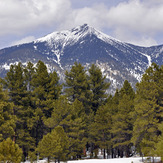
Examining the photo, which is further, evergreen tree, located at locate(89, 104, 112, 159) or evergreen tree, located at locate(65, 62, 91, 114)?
evergreen tree, located at locate(65, 62, 91, 114)

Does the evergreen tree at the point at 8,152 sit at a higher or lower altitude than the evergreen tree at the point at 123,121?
lower

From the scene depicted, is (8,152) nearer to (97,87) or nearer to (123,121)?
(123,121)

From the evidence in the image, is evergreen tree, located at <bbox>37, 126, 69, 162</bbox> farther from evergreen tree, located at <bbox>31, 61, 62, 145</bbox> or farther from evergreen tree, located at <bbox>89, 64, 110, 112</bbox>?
evergreen tree, located at <bbox>89, 64, 110, 112</bbox>

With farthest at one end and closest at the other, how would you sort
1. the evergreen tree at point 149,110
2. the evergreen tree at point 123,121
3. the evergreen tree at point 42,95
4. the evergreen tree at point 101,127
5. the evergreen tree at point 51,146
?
the evergreen tree at point 42,95
the evergreen tree at point 101,127
the evergreen tree at point 123,121
the evergreen tree at point 149,110
the evergreen tree at point 51,146

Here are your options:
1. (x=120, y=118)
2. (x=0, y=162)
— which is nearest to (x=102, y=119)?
(x=120, y=118)

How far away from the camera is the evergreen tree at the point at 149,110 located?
29234 mm

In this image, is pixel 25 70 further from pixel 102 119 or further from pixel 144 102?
pixel 144 102

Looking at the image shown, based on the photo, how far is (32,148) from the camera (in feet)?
120

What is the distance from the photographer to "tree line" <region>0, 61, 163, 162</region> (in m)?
29.3

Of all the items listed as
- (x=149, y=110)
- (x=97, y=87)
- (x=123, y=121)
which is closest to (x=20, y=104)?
(x=97, y=87)

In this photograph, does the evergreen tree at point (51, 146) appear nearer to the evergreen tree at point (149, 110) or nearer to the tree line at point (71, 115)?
the tree line at point (71, 115)

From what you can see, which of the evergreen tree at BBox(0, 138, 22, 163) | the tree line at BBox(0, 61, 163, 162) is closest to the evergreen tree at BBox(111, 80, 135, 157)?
the tree line at BBox(0, 61, 163, 162)

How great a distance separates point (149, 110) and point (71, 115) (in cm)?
1021

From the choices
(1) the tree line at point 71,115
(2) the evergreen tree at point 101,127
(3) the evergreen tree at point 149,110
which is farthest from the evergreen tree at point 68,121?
(3) the evergreen tree at point 149,110
